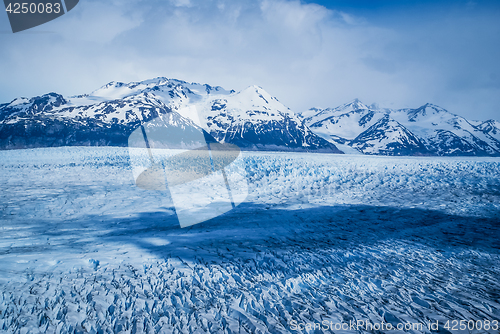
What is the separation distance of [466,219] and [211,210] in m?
8.61

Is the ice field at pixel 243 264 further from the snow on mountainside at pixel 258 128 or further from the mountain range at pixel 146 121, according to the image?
the snow on mountainside at pixel 258 128

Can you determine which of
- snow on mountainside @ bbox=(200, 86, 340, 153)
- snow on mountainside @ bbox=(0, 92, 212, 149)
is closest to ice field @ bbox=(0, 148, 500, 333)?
snow on mountainside @ bbox=(0, 92, 212, 149)

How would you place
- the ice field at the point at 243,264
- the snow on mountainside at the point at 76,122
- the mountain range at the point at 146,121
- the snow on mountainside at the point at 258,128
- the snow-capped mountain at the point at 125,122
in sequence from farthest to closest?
the snow on mountainside at the point at 258,128, the mountain range at the point at 146,121, the snow-capped mountain at the point at 125,122, the snow on mountainside at the point at 76,122, the ice field at the point at 243,264

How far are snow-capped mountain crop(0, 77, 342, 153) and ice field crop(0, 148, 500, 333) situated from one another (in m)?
82.5

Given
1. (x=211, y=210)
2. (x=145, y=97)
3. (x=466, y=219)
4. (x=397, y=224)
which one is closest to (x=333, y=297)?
(x=397, y=224)

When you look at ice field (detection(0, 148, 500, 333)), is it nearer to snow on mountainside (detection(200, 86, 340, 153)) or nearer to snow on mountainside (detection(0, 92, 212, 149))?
snow on mountainside (detection(0, 92, 212, 149))

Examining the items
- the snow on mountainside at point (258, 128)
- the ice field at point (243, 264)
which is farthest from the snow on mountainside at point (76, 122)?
the ice field at point (243, 264)

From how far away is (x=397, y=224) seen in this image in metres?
7.90

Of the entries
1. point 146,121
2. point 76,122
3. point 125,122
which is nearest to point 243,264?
point 76,122

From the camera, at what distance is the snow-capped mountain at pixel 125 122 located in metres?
75.2

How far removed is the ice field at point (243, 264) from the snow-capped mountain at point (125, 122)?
82.5 m

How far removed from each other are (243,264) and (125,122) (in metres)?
113

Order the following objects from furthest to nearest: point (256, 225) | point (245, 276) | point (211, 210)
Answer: point (211, 210)
point (256, 225)
point (245, 276)

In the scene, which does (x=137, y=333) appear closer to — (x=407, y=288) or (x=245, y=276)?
(x=245, y=276)
